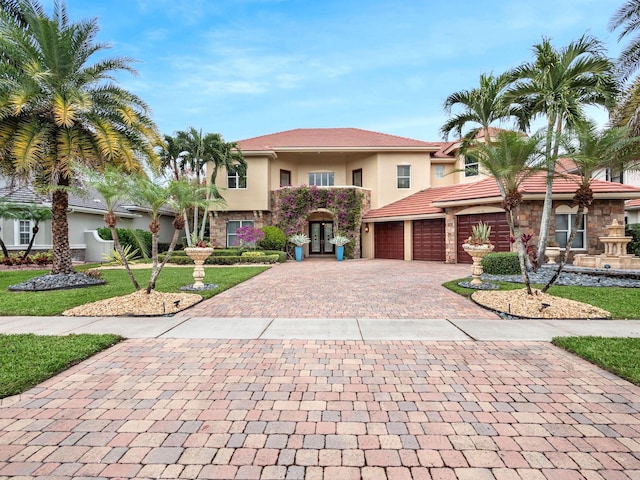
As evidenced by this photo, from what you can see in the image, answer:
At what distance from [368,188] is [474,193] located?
766cm

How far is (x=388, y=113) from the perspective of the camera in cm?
2562

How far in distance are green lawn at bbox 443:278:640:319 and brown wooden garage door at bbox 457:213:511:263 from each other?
20.0ft

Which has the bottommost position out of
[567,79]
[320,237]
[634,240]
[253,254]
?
[253,254]

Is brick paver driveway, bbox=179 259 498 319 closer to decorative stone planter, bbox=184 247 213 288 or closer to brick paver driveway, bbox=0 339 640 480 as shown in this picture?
decorative stone planter, bbox=184 247 213 288

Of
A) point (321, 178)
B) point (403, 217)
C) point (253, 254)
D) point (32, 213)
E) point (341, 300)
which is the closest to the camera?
point (341, 300)

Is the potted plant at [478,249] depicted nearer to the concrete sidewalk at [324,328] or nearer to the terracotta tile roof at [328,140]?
the concrete sidewalk at [324,328]

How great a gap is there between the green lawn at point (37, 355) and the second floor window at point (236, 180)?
17867 mm

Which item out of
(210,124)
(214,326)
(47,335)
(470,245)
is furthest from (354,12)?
(47,335)

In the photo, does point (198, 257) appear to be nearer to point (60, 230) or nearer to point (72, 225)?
point (60, 230)

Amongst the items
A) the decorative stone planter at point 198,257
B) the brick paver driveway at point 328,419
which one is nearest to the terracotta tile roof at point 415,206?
the decorative stone planter at point 198,257

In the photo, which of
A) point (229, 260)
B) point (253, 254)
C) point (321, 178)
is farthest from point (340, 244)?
point (229, 260)

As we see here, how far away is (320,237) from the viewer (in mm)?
26031

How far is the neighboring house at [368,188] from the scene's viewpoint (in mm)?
19234

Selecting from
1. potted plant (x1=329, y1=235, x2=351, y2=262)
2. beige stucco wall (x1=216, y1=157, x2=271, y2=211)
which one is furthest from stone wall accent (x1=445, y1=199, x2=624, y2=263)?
beige stucco wall (x1=216, y1=157, x2=271, y2=211)
